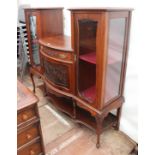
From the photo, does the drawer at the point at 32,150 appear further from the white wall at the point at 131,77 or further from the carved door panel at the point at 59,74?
the white wall at the point at 131,77

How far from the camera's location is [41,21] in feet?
6.29

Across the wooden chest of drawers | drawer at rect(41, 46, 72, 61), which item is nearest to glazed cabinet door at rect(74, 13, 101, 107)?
drawer at rect(41, 46, 72, 61)

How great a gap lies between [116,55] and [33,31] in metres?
1.20

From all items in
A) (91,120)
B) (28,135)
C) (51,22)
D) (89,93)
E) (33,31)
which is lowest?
(91,120)

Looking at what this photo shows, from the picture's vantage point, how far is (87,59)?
4.68ft

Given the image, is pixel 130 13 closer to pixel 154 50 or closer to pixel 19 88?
pixel 154 50

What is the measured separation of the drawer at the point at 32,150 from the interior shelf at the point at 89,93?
1.89 feet

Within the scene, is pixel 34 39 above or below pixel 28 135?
above

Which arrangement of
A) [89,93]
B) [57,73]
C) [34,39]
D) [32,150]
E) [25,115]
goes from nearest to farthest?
[25,115]
[32,150]
[89,93]
[57,73]
[34,39]

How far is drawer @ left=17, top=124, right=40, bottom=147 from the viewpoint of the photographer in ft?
3.78

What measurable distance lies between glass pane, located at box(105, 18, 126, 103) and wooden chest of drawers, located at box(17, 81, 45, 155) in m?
0.64

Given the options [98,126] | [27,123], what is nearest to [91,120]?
[98,126]

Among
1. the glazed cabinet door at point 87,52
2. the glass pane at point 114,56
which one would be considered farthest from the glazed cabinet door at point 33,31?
the glass pane at point 114,56

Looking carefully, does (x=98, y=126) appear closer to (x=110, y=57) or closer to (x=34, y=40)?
(x=110, y=57)
